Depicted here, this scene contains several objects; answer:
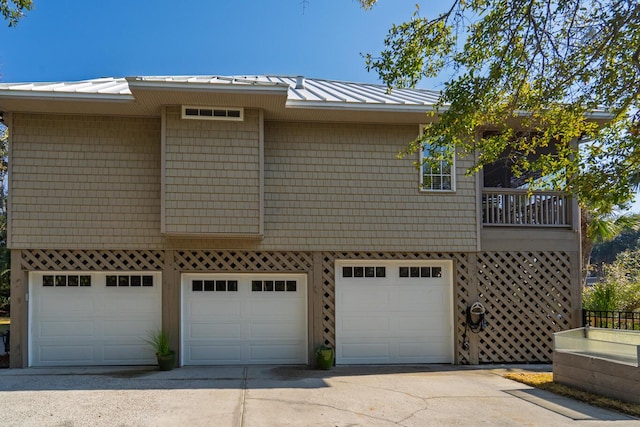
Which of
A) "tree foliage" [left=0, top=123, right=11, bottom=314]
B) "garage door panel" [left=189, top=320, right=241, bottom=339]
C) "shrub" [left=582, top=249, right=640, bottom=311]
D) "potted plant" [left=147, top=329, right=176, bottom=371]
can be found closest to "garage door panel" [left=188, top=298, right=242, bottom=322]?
"garage door panel" [left=189, top=320, right=241, bottom=339]

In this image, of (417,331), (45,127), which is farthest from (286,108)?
(417,331)

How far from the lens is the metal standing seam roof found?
326 inches

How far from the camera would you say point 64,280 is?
30.3 ft

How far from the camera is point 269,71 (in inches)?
525

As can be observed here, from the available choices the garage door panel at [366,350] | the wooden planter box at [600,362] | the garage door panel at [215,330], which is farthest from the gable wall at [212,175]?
the wooden planter box at [600,362]

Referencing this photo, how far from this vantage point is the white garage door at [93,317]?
9.13m

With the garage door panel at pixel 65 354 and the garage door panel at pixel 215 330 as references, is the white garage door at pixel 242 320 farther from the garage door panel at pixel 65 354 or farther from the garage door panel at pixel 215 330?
the garage door panel at pixel 65 354

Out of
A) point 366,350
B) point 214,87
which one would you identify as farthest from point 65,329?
point 366,350

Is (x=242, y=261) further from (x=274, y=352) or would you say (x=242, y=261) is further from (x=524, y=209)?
(x=524, y=209)

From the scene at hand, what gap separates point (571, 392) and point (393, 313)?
3435 millimetres

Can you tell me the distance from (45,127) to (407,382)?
25.4 feet

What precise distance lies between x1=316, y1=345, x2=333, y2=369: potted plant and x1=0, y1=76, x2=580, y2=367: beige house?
37 cm

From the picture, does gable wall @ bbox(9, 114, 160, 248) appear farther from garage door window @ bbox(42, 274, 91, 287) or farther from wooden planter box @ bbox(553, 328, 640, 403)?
wooden planter box @ bbox(553, 328, 640, 403)

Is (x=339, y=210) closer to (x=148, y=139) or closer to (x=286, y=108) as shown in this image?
(x=286, y=108)
